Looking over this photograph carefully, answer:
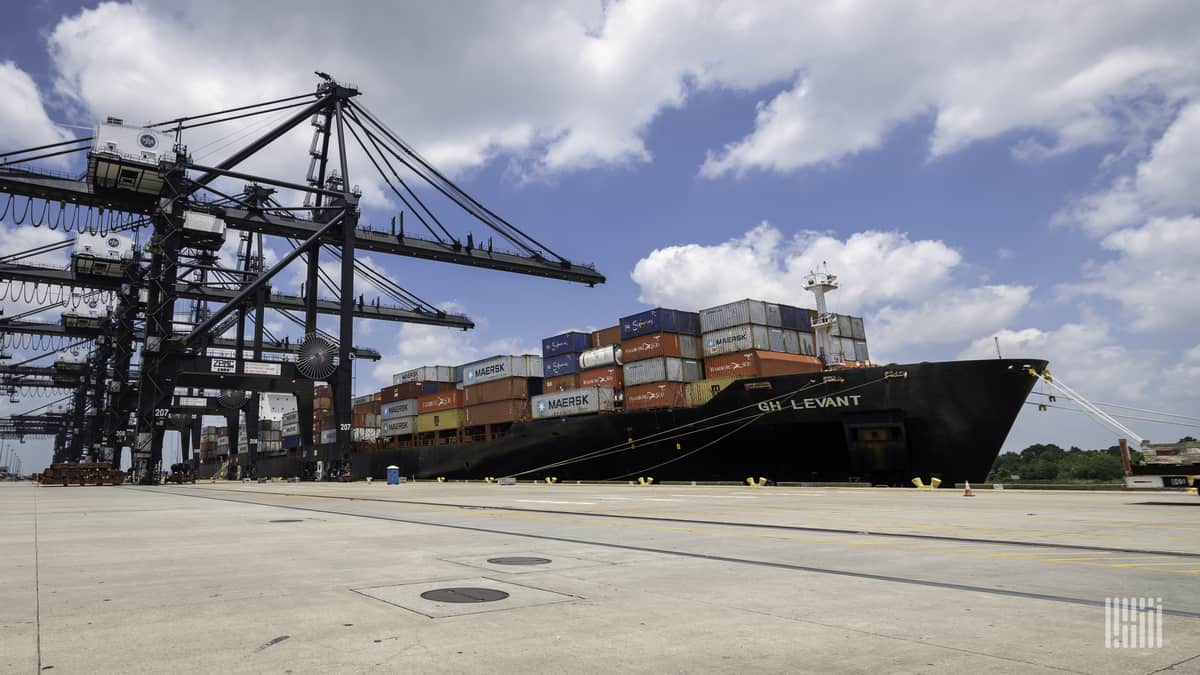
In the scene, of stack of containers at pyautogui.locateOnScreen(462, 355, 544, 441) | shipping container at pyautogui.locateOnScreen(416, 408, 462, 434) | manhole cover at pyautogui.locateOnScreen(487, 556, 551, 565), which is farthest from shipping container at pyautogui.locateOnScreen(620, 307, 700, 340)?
manhole cover at pyautogui.locateOnScreen(487, 556, 551, 565)

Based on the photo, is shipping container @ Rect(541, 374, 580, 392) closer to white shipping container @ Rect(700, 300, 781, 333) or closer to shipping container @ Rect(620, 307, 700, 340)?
shipping container @ Rect(620, 307, 700, 340)

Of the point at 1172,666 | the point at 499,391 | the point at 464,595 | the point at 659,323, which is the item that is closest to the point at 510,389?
the point at 499,391

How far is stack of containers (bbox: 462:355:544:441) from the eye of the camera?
4109cm

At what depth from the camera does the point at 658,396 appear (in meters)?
31.3

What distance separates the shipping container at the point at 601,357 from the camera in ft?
116

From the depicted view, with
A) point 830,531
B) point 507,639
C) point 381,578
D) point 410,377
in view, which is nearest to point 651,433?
point 830,531

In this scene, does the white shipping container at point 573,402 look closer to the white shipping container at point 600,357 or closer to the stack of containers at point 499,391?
the white shipping container at point 600,357

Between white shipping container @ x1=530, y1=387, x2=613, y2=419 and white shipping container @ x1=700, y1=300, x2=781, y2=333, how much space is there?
6.27 m

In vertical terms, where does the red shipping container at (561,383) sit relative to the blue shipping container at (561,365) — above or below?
below

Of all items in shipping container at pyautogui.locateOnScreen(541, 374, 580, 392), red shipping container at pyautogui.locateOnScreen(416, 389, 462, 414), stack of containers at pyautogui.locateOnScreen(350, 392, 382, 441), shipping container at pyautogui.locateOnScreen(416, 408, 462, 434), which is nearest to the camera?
shipping container at pyautogui.locateOnScreen(541, 374, 580, 392)

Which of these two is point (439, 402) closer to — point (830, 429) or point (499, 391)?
point (499, 391)

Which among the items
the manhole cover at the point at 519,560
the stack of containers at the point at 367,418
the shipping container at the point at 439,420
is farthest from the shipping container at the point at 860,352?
the stack of containers at the point at 367,418

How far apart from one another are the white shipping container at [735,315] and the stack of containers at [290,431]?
55.7 metres

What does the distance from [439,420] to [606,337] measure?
16.9 metres
